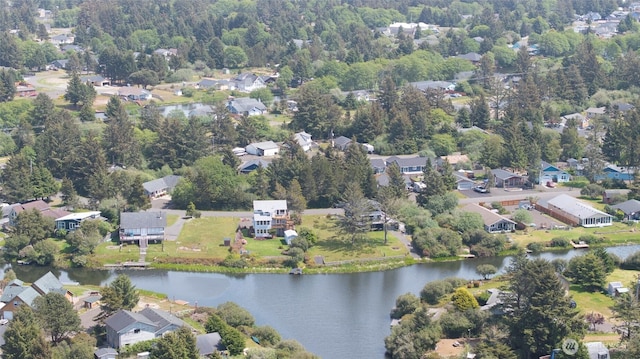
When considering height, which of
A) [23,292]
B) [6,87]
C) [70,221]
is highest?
[6,87]

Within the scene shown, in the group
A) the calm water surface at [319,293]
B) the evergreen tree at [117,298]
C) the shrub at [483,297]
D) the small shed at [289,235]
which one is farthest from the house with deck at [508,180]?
the evergreen tree at [117,298]

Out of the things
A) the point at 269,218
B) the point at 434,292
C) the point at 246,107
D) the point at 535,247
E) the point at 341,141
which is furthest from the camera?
the point at 246,107

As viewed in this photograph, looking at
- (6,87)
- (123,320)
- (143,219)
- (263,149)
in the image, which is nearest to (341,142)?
(263,149)

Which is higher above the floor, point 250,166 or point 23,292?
point 250,166

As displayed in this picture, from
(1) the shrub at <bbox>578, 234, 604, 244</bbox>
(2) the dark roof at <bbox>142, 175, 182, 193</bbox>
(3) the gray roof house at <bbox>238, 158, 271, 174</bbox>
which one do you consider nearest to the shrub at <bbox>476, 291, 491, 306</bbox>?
(1) the shrub at <bbox>578, 234, 604, 244</bbox>

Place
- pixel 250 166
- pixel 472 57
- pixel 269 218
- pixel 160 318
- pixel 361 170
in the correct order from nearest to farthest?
pixel 160 318, pixel 269 218, pixel 361 170, pixel 250 166, pixel 472 57

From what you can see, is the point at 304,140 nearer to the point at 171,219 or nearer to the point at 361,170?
the point at 361,170

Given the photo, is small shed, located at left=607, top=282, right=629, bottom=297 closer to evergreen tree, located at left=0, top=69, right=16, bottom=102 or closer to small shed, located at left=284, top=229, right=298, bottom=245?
small shed, located at left=284, top=229, right=298, bottom=245

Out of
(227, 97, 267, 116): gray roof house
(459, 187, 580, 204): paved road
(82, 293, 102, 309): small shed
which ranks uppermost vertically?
(227, 97, 267, 116): gray roof house
